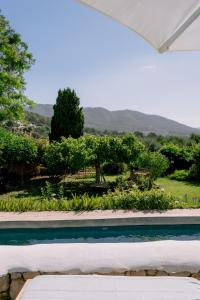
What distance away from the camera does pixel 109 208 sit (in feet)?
41.6

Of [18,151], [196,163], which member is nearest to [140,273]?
[18,151]

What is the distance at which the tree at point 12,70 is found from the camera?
580 inches

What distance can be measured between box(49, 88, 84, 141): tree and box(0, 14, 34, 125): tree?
10.9m

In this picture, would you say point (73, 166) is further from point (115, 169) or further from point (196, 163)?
point (196, 163)

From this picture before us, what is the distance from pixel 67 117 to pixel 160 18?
24662mm

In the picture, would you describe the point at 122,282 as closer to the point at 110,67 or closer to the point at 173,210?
the point at 173,210

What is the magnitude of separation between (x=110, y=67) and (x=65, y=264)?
2052 cm

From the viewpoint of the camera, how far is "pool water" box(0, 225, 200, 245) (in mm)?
10633

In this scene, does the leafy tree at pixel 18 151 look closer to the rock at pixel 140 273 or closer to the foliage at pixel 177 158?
the foliage at pixel 177 158

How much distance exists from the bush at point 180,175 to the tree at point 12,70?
1025 centimetres

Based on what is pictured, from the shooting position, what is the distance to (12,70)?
50.8 ft

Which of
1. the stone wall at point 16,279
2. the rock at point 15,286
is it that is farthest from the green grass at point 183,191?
the rock at point 15,286

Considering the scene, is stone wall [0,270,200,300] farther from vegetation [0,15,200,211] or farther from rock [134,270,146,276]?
vegetation [0,15,200,211]

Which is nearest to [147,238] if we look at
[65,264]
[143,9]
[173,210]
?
[173,210]
